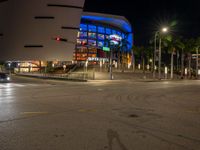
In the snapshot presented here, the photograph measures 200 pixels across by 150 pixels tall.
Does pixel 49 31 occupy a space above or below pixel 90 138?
above

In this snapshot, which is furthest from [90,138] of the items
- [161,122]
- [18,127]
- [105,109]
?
[105,109]

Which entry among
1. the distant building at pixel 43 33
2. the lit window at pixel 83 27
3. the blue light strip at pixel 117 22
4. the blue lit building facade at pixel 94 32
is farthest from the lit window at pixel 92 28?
the blue light strip at pixel 117 22

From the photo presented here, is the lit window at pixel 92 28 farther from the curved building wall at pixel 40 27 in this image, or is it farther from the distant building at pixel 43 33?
the curved building wall at pixel 40 27

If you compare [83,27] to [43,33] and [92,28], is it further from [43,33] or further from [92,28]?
A: [43,33]

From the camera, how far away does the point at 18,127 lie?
8273mm

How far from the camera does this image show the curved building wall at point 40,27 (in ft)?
403

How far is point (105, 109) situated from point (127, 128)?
153 inches

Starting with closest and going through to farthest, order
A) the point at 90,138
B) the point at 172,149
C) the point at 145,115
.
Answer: the point at 172,149 < the point at 90,138 < the point at 145,115

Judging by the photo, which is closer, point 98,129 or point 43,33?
point 98,129

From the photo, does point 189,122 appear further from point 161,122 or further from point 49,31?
point 49,31

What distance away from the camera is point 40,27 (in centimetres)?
12462

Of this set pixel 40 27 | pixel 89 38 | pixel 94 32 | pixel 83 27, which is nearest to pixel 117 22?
pixel 94 32

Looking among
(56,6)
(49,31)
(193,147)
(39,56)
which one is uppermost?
(56,6)

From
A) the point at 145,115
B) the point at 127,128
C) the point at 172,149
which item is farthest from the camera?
the point at 145,115
